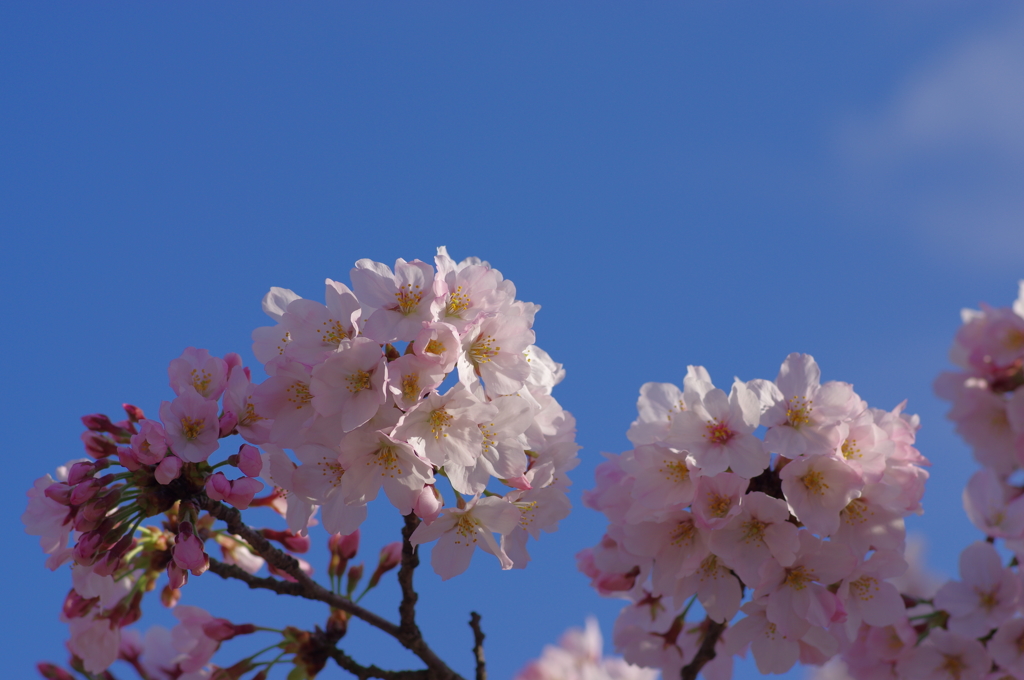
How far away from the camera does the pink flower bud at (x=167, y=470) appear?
278 cm

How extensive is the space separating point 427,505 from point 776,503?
133 centimetres

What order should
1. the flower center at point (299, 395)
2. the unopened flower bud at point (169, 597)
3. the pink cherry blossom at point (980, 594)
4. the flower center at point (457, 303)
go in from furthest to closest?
the unopened flower bud at point (169, 597) → the pink cherry blossom at point (980, 594) → the flower center at point (457, 303) → the flower center at point (299, 395)

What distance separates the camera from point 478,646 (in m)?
3.64

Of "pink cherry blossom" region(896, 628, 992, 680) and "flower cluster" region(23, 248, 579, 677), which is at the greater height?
"flower cluster" region(23, 248, 579, 677)

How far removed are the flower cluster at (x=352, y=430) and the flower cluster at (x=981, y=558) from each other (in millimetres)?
1525

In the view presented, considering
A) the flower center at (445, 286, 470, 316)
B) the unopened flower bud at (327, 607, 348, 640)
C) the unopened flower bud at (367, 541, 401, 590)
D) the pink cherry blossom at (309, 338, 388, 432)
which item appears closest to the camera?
the pink cherry blossom at (309, 338, 388, 432)

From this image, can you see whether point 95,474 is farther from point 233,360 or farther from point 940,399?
point 940,399

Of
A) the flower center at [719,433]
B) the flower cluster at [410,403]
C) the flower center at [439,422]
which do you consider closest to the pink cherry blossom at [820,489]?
the flower center at [719,433]

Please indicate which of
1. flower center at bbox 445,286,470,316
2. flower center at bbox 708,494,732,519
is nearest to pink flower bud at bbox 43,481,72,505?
flower center at bbox 445,286,470,316

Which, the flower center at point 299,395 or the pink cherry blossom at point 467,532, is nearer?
the flower center at point 299,395

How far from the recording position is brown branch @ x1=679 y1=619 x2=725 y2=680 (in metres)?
3.82

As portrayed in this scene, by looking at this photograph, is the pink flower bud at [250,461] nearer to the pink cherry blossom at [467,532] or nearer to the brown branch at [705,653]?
the pink cherry blossom at [467,532]

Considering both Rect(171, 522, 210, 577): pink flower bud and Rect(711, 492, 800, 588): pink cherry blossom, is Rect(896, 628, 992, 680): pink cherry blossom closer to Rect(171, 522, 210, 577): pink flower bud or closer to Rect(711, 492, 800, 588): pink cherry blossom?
Rect(711, 492, 800, 588): pink cherry blossom

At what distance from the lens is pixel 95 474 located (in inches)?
118
